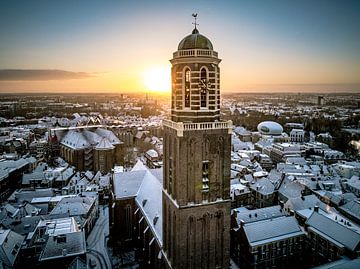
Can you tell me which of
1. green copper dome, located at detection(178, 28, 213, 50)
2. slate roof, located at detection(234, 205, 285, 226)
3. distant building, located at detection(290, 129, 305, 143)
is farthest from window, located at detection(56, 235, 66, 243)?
distant building, located at detection(290, 129, 305, 143)

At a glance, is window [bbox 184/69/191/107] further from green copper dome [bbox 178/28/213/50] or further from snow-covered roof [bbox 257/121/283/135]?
snow-covered roof [bbox 257/121/283/135]

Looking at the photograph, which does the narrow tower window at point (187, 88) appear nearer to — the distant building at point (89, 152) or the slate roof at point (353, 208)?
the slate roof at point (353, 208)

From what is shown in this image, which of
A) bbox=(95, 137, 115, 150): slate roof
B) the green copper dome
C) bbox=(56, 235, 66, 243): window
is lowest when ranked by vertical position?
bbox=(56, 235, 66, 243): window

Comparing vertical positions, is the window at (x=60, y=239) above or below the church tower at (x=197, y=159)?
below

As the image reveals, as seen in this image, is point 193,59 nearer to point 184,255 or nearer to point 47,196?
point 184,255

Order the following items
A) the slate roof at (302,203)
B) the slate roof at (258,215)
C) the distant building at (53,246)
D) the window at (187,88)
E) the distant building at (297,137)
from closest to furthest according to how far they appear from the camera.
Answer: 1. the window at (187,88)
2. the distant building at (53,246)
3. the slate roof at (258,215)
4. the slate roof at (302,203)
5. the distant building at (297,137)

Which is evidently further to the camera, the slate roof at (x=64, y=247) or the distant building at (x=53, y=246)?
the slate roof at (x=64, y=247)

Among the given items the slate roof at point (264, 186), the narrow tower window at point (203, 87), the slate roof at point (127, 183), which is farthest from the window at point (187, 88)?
the slate roof at point (264, 186)
